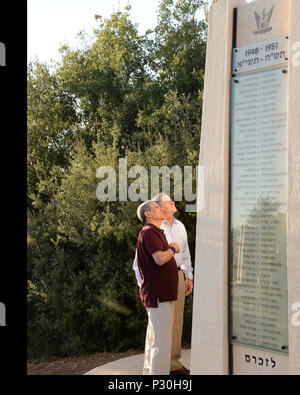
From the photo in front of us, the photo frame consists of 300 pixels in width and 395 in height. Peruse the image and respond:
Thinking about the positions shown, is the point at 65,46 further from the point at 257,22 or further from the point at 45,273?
the point at 257,22

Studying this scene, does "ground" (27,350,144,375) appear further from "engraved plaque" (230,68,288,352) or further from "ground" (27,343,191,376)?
"engraved plaque" (230,68,288,352)

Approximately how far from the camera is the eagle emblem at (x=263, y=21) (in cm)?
418

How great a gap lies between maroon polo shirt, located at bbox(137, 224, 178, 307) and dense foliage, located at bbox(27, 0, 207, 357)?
3392 mm

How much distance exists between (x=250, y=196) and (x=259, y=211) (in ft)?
0.51

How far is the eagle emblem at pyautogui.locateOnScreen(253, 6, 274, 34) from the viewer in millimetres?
4180

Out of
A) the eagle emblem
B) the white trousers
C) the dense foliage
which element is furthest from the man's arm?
the dense foliage

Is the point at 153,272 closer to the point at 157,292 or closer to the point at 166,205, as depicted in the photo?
the point at 157,292

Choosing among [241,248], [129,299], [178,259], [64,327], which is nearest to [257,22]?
[241,248]

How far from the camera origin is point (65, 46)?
1373cm

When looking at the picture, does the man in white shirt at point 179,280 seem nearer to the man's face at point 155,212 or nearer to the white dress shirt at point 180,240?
the white dress shirt at point 180,240

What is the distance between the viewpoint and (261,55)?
166 inches

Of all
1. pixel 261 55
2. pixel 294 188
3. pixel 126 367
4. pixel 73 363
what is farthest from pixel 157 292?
pixel 73 363

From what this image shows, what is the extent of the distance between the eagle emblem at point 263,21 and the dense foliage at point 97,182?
170 inches
